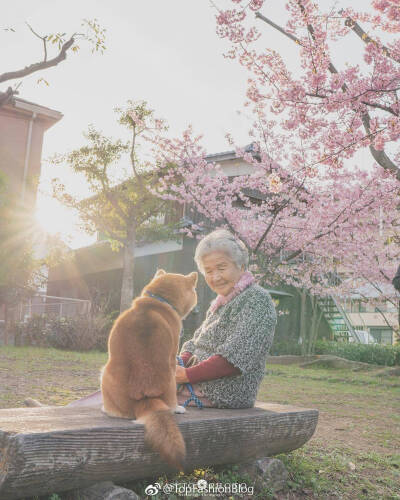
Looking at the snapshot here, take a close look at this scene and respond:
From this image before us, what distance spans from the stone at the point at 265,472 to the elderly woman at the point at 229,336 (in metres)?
0.35

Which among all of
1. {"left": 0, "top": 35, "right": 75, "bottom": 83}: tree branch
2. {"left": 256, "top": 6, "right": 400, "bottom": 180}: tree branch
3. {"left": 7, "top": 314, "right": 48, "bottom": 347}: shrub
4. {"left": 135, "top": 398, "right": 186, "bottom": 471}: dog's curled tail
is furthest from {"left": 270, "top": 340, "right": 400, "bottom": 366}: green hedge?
{"left": 135, "top": 398, "right": 186, "bottom": 471}: dog's curled tail

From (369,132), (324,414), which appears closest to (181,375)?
(324,414)

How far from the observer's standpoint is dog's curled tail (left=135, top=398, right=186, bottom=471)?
2076mm

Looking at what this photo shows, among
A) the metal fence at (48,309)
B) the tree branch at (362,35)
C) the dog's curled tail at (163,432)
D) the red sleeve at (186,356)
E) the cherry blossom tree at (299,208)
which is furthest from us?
the metal fence at (48,309)

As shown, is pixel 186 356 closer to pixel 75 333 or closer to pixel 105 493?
pixel 105 493

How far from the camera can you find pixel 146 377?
2.23 m

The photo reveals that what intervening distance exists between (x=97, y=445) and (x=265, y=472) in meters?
1.30

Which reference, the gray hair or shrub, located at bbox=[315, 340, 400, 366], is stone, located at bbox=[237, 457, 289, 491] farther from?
shrub, located at bbox=[315, 340, 400, 366]

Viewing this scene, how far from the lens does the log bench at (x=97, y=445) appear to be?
184 cm

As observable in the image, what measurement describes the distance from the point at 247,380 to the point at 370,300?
16.7 meters

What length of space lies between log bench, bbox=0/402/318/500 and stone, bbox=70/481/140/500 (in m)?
0.04

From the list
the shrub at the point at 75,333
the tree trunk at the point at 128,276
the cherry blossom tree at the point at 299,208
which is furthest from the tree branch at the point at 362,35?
the tree trunk at the point at 128,276

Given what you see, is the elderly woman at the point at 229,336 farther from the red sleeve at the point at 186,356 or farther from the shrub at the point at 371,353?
the shrub at the point at 371,353

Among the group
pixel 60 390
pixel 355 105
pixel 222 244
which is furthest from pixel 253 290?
pixel 60 390
